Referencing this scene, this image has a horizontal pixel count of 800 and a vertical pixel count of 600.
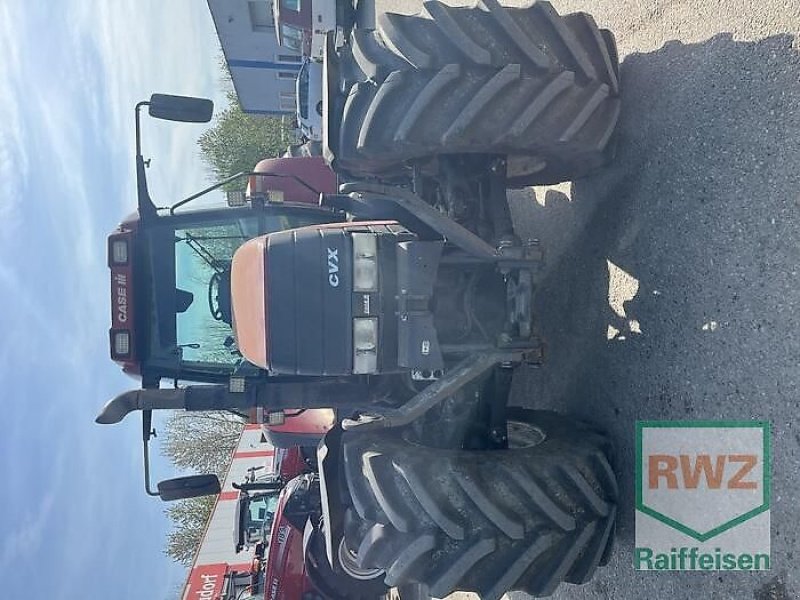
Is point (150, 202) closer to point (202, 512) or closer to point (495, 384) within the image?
point (495, 384)

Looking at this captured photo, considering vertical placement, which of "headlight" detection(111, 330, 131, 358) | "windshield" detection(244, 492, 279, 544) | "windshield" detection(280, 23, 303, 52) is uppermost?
"windshield" detection(280, 23, 303, 52)

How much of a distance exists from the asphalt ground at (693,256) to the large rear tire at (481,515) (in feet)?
1.48

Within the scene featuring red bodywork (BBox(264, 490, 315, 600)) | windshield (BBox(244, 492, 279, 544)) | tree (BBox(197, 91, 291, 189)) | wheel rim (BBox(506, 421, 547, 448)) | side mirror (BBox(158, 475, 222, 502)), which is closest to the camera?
wheel rim (BBox(506, 421, 547, 448))

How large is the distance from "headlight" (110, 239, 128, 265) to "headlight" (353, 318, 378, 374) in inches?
57.7

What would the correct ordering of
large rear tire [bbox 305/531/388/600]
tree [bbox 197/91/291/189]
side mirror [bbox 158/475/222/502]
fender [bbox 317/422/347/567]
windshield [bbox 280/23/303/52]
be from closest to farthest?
1. fender [bbox 317/422/347/567]
2. side mirror [bbox 158/475/222/502]
3. large rear tire [bbox 305/531/388/600]
4. windshield [bbox 280/23/303/52]
5. tree [bbox 197/91/291/189]

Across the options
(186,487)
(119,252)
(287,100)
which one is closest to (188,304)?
→ (119,252)

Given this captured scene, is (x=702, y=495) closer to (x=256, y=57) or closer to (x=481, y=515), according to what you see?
(x=481, y=515)

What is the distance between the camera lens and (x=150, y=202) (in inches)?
155

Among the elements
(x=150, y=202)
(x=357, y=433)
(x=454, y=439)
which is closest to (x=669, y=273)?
(x=454, y=439)

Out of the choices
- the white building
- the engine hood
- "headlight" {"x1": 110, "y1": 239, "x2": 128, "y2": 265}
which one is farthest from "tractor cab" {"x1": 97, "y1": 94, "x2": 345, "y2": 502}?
the white building

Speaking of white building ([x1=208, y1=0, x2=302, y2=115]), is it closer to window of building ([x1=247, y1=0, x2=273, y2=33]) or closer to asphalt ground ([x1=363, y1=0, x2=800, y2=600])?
window of building ([x1=247, y1=0, x2=273, y2=33])

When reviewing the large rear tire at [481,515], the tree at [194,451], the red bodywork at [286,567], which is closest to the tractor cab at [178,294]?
the large rear tire at [481,515]

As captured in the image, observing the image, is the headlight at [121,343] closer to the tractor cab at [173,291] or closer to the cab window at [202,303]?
the tractor cab at [173,291]

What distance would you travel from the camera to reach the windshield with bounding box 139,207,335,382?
381cm
